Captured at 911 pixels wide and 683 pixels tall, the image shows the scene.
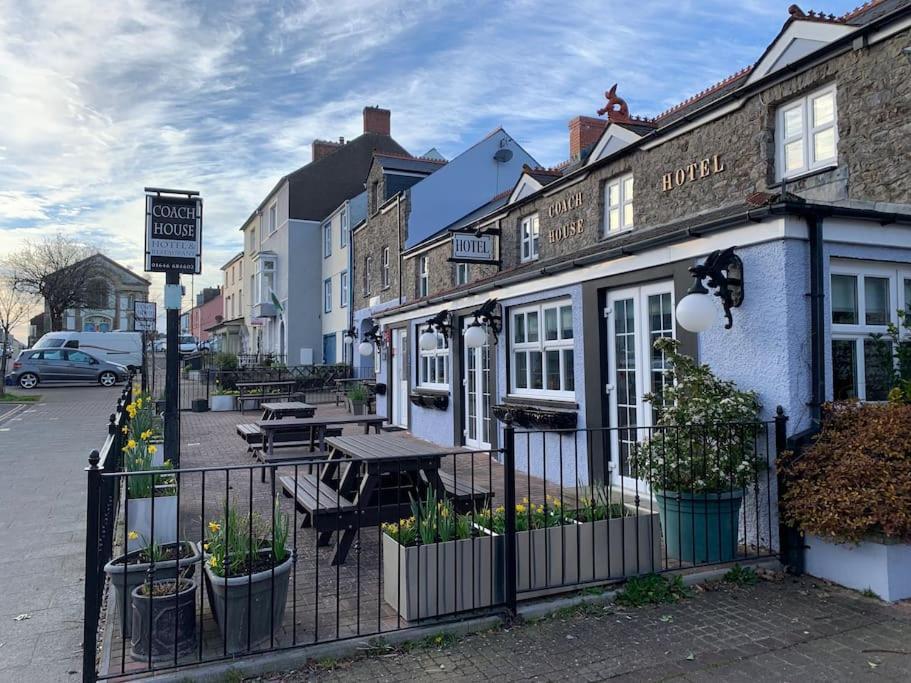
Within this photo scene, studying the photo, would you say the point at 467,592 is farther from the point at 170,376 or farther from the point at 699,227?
the point at 170,376

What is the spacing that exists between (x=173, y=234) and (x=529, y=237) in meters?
7.28

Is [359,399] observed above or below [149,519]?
above

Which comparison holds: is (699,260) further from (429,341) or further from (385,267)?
(385,267)

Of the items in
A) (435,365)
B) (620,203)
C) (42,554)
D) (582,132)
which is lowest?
(42,554)

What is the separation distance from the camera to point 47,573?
5.41m

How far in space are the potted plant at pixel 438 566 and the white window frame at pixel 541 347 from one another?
4.15 metres

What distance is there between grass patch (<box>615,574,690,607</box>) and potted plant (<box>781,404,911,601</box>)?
103 centimetres

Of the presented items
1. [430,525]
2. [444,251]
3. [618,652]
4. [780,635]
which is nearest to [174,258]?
[430,525]

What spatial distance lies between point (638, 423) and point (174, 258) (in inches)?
227

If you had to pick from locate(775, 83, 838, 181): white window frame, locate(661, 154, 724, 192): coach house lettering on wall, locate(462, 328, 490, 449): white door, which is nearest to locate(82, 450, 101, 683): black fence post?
locate(462, 328, 490, 449): white door

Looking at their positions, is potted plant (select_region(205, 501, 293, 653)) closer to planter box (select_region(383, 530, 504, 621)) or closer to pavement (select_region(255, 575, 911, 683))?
pavement (select_region(255, 575, 911, 683))

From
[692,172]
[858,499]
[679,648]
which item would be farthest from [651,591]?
[692,172]

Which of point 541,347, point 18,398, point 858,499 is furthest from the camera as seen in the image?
point 18,398

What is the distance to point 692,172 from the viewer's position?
33.6 ft
